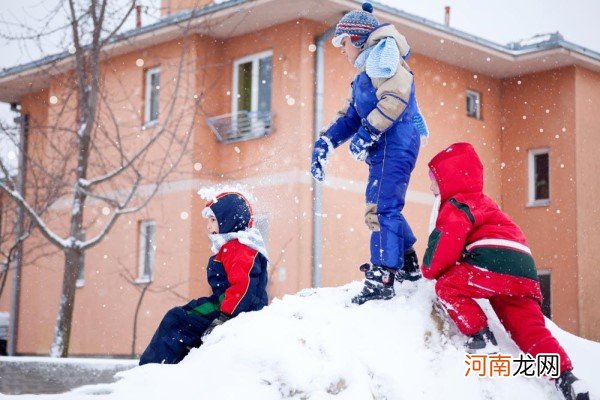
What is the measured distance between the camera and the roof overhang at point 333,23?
14.7 meters

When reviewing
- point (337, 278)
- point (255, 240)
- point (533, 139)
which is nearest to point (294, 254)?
point (337, 278)

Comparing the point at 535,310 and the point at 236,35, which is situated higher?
the point at 236,35

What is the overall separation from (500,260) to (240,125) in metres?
11.9

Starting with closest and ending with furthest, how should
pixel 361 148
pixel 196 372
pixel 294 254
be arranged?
pixel 196 372 < pixel 361 148 < pixel 294 254

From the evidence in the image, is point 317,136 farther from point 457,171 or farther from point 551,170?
point 457,171

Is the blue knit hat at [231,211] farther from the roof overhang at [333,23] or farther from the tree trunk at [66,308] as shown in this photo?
the roof overhang at [333,23]

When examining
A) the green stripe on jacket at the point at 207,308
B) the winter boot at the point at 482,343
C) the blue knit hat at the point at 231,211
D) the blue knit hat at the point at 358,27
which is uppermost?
the blue knit hat at the point at 358,27

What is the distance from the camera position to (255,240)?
499 centimetres

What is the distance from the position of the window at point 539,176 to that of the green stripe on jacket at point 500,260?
15109 mm

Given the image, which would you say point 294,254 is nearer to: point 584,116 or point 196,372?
point 584,116

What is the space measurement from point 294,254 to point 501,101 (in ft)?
25.1

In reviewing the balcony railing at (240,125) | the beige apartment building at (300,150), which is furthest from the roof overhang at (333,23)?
the balcony railing at (240,125)

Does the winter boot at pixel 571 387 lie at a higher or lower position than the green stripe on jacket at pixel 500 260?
lower

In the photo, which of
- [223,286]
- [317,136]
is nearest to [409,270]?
[223,286]
